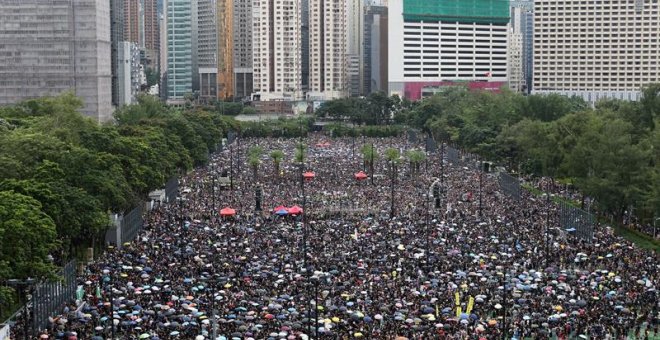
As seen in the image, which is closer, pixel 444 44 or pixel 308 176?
pixel 308 176

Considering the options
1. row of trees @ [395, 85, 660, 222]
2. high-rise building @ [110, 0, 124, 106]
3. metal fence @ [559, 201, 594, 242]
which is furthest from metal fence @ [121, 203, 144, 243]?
high-rise building @ [110, 0, 124, 106]

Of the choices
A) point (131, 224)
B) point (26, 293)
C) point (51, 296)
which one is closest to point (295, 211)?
point (131, 224)

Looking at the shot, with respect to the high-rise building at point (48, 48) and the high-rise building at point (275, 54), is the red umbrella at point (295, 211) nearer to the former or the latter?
the high-rise building at point (48, 48)

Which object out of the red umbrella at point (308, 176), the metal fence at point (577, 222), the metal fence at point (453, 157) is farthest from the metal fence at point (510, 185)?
the metal fence at point (453, 157)

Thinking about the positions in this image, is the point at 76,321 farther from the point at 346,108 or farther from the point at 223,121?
the point at 346,108

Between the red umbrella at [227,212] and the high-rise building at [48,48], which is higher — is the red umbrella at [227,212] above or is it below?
below

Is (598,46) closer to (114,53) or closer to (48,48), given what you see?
(114,53)
